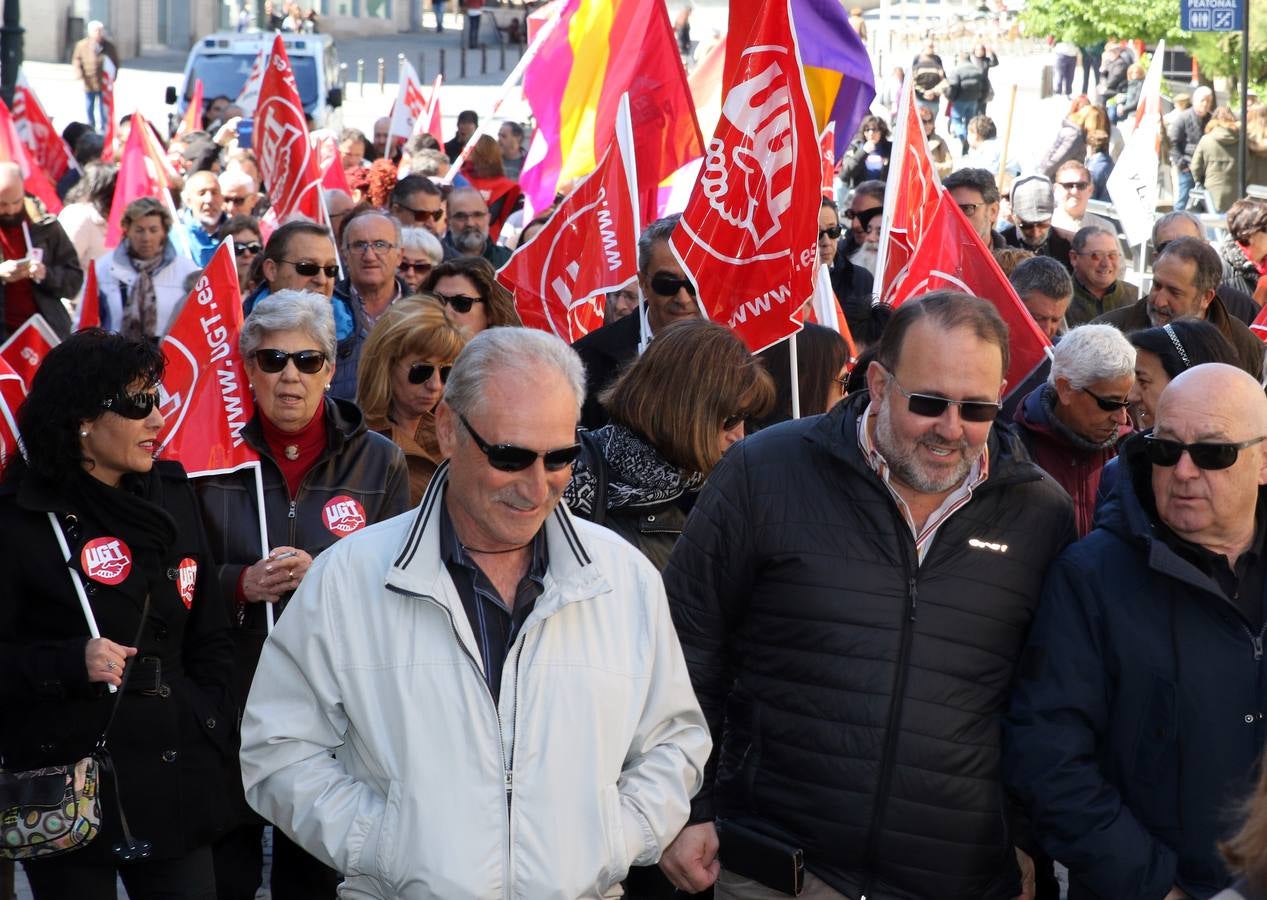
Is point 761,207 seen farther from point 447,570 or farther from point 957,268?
point 447,570

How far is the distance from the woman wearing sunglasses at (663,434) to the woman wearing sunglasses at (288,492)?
2.36 ft

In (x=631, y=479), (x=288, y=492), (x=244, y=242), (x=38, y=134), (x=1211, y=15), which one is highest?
(x=1211, y=15)

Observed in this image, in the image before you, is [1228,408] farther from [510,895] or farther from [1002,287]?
[1002,287]

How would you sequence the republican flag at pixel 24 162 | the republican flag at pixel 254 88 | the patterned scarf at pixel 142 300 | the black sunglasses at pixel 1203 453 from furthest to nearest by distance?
the republican flag at pixel 254 88 < the republican flag at pixel 24 162 < the patterned scarf at pixel 142 300 < the black sunglasses at pixel 1203 453

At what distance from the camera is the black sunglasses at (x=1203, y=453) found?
3.78m

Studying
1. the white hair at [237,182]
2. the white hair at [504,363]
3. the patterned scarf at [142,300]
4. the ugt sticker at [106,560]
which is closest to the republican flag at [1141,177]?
the white hair at [237,182]

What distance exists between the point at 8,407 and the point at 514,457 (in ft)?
10.9

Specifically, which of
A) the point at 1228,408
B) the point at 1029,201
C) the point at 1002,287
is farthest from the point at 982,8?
the point at 1228,408

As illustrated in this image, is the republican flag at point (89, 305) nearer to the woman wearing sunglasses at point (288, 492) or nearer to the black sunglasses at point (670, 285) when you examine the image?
the black sunglasses at point (670, 285)

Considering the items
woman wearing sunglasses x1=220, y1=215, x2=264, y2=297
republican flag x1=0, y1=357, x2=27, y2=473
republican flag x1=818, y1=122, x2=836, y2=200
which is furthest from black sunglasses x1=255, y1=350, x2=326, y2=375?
woman wearing sunglasses x1=220, y1=215, x2=264, y2=297

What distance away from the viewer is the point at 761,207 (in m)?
6.54

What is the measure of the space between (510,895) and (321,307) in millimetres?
2532

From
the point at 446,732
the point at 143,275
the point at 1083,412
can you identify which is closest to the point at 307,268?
the point at 143,275

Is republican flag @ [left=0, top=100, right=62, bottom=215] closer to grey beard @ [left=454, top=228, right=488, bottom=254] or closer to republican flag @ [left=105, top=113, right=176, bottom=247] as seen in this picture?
republican flag @ [left=105, top=113, right=176, bottom=247]
